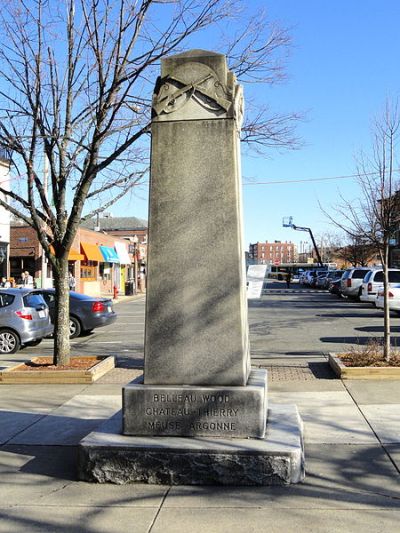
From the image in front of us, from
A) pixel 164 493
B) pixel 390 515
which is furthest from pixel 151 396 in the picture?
pixel 390 515

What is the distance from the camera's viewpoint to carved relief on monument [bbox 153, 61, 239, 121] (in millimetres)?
5488

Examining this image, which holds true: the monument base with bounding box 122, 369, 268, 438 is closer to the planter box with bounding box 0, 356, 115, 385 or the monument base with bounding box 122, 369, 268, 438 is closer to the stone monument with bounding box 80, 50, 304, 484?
the stone monument with bounding box 80, 50, 304, 484

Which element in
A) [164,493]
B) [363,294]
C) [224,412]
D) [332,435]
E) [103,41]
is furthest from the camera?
[363,294]

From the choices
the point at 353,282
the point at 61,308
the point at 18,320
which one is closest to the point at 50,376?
the point at 61,308

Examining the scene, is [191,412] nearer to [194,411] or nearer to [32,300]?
[194,411]

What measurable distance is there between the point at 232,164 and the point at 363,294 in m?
22.6

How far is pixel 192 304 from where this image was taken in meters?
5.38

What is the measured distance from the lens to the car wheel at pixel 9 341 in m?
13.7

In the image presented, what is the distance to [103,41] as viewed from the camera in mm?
9617

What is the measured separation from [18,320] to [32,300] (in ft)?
2.62

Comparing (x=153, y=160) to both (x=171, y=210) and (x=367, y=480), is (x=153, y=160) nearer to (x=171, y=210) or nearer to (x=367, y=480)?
(x=171, y=210)

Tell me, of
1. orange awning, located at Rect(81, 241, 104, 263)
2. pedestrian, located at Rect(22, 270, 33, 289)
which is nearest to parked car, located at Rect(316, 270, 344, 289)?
orange awning, located at Rect(81, 241, 104, 263)

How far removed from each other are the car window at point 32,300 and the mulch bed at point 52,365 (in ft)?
10.6

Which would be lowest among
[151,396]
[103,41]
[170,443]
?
[170,443]
